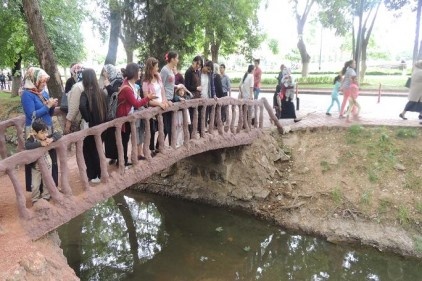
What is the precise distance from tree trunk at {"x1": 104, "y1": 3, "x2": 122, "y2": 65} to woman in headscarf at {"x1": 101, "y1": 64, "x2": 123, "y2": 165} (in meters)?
11.3

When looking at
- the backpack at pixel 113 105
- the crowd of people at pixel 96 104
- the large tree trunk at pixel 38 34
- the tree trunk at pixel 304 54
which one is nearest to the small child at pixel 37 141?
the crowd of people at pixel 96 104

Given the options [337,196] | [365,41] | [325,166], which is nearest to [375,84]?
[365,41]

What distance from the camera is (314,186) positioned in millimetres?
8258

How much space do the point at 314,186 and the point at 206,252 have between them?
3.02 metres

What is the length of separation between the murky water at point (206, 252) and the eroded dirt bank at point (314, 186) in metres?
0.34

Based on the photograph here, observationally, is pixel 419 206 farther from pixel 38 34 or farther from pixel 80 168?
pixel 38 34

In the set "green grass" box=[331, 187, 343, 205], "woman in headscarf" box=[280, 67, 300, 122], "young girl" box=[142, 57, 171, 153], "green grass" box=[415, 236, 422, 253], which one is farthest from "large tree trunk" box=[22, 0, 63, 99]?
"green grass" box=[415, 236, 422, 253]

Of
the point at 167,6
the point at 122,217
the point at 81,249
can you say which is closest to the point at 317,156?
the point at 122,217

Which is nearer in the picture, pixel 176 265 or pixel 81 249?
pixel 176 265

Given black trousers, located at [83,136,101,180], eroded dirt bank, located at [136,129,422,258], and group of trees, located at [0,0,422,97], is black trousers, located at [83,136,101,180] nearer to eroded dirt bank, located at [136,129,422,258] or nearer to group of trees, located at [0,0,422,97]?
eroded dirt bank, located at [136,129,422,258]

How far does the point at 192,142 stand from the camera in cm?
678

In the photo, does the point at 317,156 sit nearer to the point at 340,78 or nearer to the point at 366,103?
the point at 340,78

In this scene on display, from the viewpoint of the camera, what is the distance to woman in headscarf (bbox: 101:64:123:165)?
528 centimetres

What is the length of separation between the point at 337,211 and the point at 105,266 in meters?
4.98
